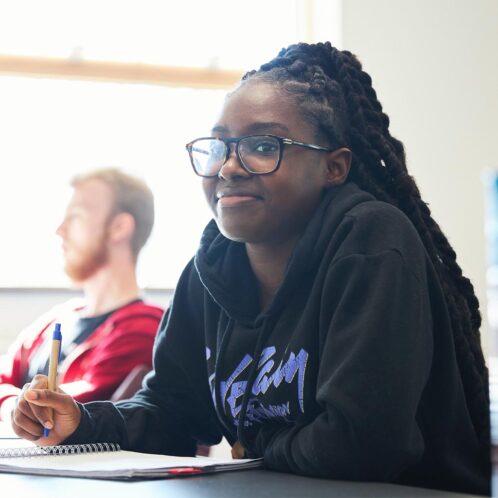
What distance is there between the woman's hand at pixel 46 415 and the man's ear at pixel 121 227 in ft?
4.53

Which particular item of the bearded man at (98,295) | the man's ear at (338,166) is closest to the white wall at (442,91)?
the bearded man at (98,295)

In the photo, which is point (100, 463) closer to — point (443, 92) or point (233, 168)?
point (233, 168)

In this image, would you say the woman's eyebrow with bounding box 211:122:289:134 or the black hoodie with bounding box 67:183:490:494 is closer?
the black hoodie with bounding box 67:183:490:494

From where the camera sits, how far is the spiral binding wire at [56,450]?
126 centimetres

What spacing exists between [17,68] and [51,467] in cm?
248

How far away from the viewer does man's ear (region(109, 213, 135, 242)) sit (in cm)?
273

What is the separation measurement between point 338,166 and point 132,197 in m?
1.43

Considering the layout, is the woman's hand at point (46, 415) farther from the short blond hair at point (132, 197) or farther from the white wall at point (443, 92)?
the white wall at point (443, 92)

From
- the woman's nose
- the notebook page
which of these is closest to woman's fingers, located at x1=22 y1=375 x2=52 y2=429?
A: the notebook page

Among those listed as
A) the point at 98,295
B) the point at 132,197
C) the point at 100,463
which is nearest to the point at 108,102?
the point at 132,197

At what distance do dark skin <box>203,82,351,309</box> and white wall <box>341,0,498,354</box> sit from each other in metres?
1.88

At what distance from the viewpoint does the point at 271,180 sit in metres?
1.35

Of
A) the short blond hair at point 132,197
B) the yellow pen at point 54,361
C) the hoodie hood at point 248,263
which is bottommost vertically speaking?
the yellow pen at point 54,361

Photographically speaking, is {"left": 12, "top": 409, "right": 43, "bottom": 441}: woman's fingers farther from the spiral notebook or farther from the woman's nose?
the woman's nose
